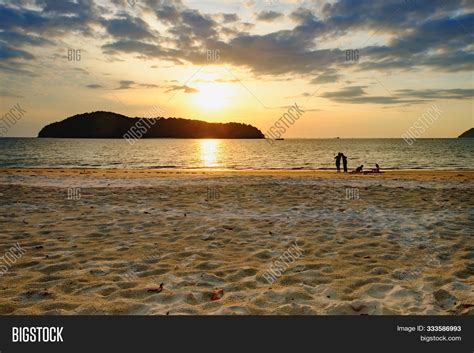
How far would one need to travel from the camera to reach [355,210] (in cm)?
1178

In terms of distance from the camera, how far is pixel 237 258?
697 centimetres

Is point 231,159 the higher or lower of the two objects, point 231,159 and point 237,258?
the higher

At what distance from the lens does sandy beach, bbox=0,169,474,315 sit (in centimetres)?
504

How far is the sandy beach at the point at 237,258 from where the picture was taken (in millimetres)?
5039

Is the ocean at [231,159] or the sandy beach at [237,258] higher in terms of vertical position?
the ocean at [231,159]
